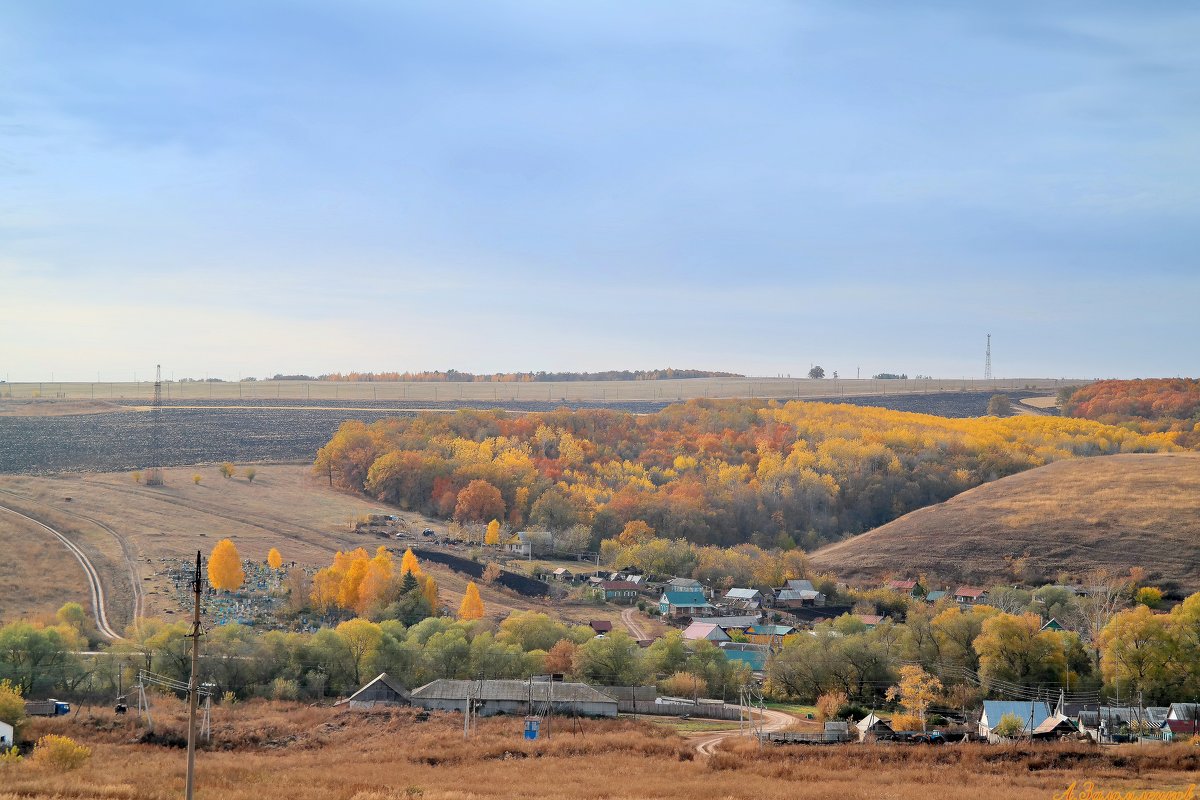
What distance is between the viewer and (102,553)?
212 feet

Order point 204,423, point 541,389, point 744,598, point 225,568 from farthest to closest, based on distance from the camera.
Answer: point 541,389
point 204,423
point 744,598
point 225,568

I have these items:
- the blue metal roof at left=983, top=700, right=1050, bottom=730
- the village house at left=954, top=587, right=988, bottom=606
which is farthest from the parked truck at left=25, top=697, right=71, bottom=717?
the village house at left=954, top=587, right=988, bottom=606

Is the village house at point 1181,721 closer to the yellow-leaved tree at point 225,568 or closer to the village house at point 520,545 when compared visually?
the yellow-leaved tree at point 225,568

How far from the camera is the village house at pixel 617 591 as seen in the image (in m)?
71.3

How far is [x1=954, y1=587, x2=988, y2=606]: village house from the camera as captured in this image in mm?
69438

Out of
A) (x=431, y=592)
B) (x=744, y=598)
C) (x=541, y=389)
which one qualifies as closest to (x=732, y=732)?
(x=431, y=592)

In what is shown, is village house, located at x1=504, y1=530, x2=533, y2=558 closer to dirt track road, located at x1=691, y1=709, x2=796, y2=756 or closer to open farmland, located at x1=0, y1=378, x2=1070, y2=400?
dirt track road, located at x1=691, y1=709, x2=796, y2=756

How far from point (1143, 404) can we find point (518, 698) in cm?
12731

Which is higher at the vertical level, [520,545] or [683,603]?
[520,545]

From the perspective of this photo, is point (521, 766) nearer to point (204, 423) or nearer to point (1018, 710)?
point (1018, 710)

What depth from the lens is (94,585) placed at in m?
58.9

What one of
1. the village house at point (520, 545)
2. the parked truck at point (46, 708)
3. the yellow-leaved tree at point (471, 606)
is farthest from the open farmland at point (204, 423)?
the parked truck at point (46, 708)

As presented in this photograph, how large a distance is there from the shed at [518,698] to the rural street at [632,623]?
15.9 metres

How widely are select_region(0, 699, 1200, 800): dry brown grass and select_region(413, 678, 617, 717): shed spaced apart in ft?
6.80
